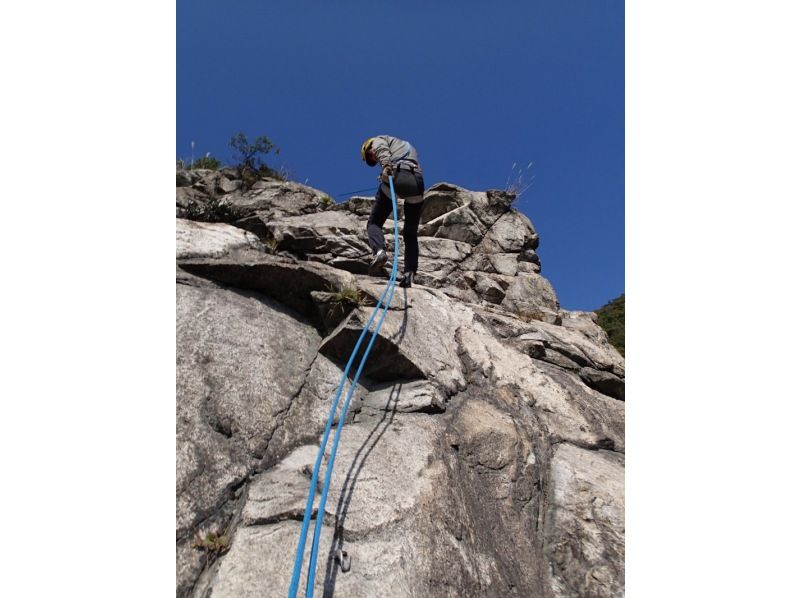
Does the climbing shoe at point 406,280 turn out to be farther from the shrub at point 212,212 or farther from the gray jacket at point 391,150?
the shrub at point 212,212

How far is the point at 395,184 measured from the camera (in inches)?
210

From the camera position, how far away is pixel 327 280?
15.4ft

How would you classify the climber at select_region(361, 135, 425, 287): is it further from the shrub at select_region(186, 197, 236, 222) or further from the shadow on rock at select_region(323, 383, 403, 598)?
the shrub at select_region(186, 197, 236, 222)

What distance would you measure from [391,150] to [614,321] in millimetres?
16261

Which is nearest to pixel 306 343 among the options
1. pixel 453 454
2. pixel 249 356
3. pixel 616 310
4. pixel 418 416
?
pixel 249 356

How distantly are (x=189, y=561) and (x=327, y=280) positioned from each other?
2.80 meters

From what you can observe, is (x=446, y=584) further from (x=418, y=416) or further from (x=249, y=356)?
(x=249, y=356)

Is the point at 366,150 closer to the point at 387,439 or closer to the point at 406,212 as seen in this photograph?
the point at 406,212

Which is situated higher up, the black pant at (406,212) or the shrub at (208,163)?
the shrub at (208,163)

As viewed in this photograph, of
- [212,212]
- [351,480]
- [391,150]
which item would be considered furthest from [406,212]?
[351,480]

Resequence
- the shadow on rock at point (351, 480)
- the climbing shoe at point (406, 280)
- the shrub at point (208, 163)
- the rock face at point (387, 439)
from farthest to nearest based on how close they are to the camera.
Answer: the shrub at point (208, 163), the climbing shoe at point (406, 280), the rock face at point (387, 439), the shadow on rock at point (351, 480)

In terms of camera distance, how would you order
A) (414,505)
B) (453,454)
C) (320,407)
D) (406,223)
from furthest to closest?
(406,223), (320,407), (453,454), (414,505)

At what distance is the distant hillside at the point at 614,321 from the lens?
51.9 ft

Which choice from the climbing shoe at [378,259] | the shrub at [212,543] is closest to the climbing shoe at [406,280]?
the climbing shoe at [378,259]
